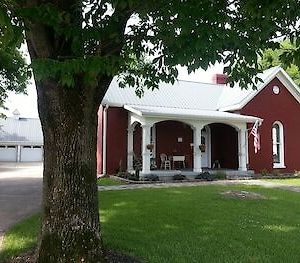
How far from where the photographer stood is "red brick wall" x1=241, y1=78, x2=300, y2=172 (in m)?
23.2

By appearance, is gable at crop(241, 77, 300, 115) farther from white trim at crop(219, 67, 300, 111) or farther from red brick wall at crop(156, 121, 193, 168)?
red brick wall at crop(156, 121, 193, 168)

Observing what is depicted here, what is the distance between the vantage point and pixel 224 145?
78.5 ft

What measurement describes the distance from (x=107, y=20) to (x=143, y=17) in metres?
0.72

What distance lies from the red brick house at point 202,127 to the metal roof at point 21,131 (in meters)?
32.9

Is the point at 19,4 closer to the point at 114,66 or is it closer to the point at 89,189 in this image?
the point at 114,66

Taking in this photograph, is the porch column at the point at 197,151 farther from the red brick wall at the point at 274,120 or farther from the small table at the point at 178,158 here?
the red brick wall at the point at 274,120

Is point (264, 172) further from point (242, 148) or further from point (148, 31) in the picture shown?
point (148, 31)

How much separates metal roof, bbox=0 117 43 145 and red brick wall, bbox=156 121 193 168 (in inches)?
1382

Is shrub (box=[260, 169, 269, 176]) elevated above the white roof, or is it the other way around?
the white roof

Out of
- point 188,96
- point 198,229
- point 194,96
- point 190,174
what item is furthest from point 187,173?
point 198,229

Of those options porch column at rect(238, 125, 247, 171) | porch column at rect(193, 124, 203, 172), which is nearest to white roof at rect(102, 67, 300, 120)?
porch column at rect(238, 125, 247, 171)

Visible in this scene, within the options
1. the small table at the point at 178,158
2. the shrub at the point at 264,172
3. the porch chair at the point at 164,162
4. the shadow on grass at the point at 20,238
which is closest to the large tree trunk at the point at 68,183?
the shadow on grass at the point at 20,238

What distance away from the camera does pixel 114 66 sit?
430cm

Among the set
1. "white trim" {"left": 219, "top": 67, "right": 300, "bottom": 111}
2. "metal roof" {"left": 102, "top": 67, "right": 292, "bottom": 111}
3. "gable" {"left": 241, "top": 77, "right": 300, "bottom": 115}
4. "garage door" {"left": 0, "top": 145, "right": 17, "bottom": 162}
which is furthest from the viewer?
"garage door" {"left": 0, "top": 145, "right": 17, "bottom": 162}
